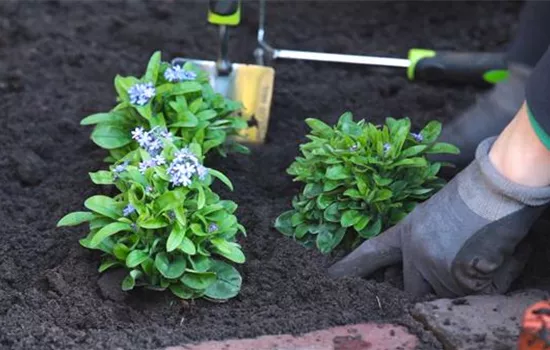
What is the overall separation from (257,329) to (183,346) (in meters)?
0.15

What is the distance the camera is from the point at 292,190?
2443 mm

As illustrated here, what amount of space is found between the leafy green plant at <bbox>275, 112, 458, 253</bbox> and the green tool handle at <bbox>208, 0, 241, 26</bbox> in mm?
526

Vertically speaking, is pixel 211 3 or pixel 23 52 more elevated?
pixel 211 3

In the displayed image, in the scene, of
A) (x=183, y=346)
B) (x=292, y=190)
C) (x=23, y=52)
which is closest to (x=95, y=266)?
(x=183, y=346)

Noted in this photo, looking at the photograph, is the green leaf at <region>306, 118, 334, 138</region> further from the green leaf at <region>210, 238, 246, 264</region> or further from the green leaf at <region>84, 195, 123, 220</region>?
the green leaf at <region>84, 195, 123, 220</region>

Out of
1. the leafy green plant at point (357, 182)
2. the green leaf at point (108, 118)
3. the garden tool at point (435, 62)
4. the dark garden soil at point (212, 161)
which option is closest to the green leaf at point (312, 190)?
the leafy green plant at point (357, 182)

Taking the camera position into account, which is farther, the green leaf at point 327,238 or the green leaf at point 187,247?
the green leaf at point 327,238

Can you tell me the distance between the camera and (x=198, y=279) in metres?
1.98

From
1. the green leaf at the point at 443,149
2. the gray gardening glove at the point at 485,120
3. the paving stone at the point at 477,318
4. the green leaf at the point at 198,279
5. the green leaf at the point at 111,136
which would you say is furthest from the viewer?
the gray gardening glove at the point at 485,120

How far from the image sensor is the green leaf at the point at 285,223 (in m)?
2.21

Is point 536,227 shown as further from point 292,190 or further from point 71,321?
point 71,321

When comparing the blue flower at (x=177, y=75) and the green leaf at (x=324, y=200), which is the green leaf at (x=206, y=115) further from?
the green leaf at (x=324, y=200)

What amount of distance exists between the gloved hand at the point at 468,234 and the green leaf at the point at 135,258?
1.46ft

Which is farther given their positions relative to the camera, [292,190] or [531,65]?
[531,65]
